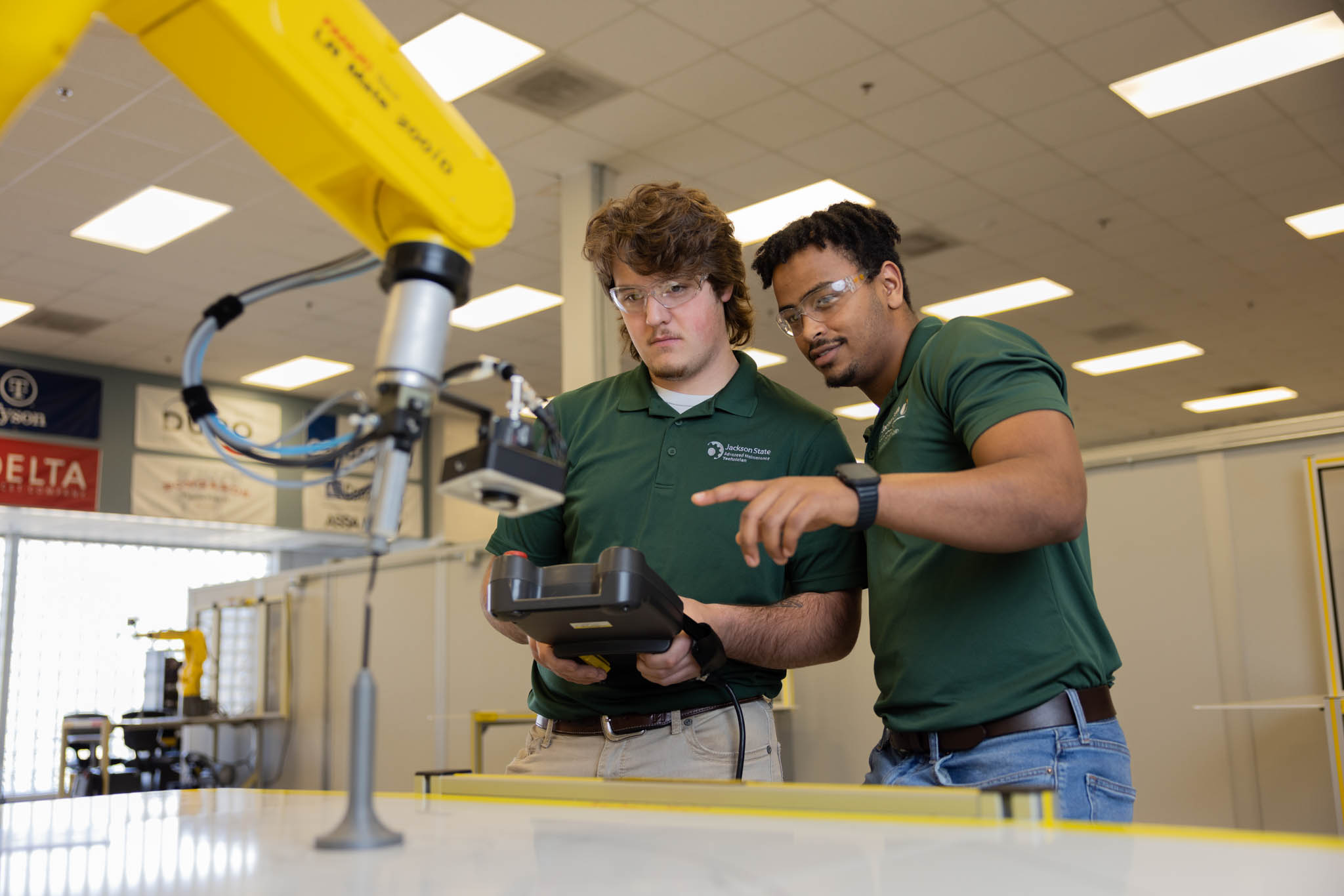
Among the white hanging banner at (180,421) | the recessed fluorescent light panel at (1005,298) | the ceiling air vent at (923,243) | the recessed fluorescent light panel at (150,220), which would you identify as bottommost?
the white hanging banner at (180,421)

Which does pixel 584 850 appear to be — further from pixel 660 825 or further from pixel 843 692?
pixel 843 692

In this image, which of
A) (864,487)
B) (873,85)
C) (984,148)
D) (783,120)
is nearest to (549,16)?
(783,120)

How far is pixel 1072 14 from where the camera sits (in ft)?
16.4

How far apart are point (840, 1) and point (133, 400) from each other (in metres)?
7.56

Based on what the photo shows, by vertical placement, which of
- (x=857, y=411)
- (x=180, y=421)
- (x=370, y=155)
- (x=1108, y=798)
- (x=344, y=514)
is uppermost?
(x=857, y=411)

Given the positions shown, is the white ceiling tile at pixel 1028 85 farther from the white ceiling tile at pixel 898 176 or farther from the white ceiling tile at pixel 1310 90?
the white ceiling tile at pixel 1310 90

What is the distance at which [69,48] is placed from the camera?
2.38ft

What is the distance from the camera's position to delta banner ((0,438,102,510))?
898cm

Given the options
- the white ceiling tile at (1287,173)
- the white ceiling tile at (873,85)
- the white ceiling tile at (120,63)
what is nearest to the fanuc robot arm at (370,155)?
the white ceiling tile at (120,63)

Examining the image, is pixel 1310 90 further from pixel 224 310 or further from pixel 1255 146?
pixel 224 310

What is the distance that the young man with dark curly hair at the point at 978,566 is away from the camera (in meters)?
1.19

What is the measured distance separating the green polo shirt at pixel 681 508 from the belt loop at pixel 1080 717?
401mm

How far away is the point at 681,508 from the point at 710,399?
19 centimetres

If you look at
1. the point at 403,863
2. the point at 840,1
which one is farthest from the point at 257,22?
the point at 840,1
